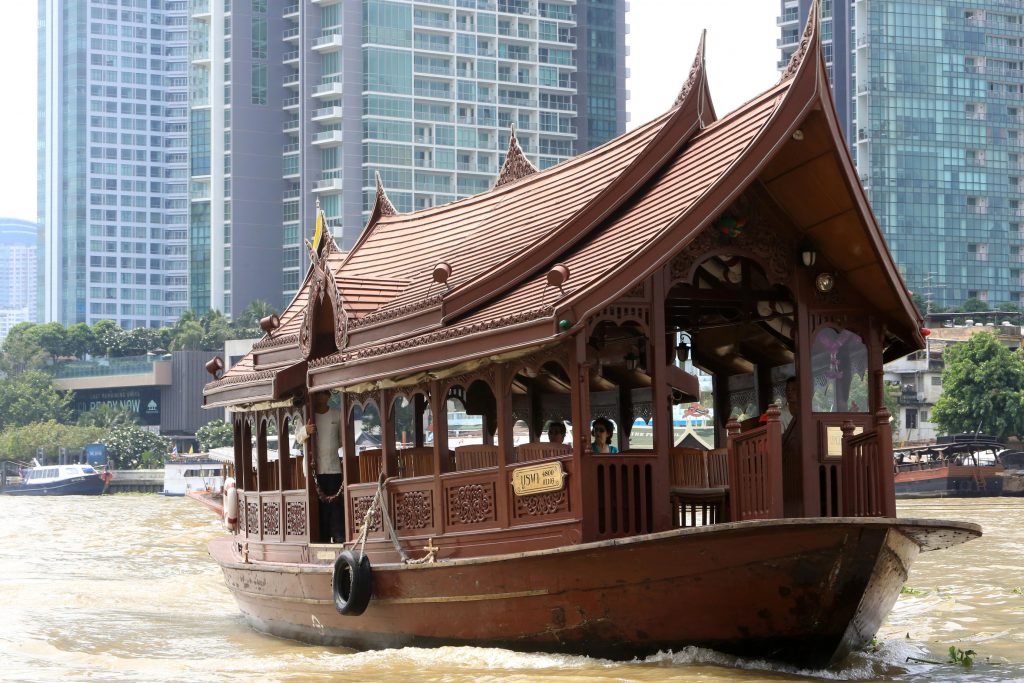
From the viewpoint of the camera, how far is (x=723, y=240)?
1013 centimetres

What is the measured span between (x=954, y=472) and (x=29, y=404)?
5559cm

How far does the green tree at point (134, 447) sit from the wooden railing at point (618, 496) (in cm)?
7073

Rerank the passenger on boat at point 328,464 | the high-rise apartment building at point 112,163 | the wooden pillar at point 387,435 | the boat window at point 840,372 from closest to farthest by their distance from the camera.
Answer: the boat window at point 840,372, the wooden pillar at point 387,435, the passenger on boat at point 328,464, the high-rise apartment building at point 112,163

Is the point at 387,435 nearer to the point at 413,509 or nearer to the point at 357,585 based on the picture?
the point at 413,509

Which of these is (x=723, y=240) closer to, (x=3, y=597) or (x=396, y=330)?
(x=396, y=330)

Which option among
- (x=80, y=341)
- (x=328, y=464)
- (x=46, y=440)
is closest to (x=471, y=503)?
(x=328, y=464)

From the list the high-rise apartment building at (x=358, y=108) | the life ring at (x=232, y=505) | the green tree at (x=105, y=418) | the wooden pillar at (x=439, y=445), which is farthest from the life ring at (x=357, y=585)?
the high-rise apartment building at (x=358, y=108)

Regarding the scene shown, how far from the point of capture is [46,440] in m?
78.7

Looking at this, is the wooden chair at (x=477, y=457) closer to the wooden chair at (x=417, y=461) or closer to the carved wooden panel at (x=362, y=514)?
the wooden chair at (x=417, y=461)

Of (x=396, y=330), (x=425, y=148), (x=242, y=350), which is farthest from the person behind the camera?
(x=425, y=148)

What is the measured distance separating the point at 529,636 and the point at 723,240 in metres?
3.02

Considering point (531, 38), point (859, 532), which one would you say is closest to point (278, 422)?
point (859, 532)

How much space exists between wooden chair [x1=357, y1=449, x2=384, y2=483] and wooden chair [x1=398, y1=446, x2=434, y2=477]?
18.8 inches

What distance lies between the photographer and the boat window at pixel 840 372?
1077 cm
